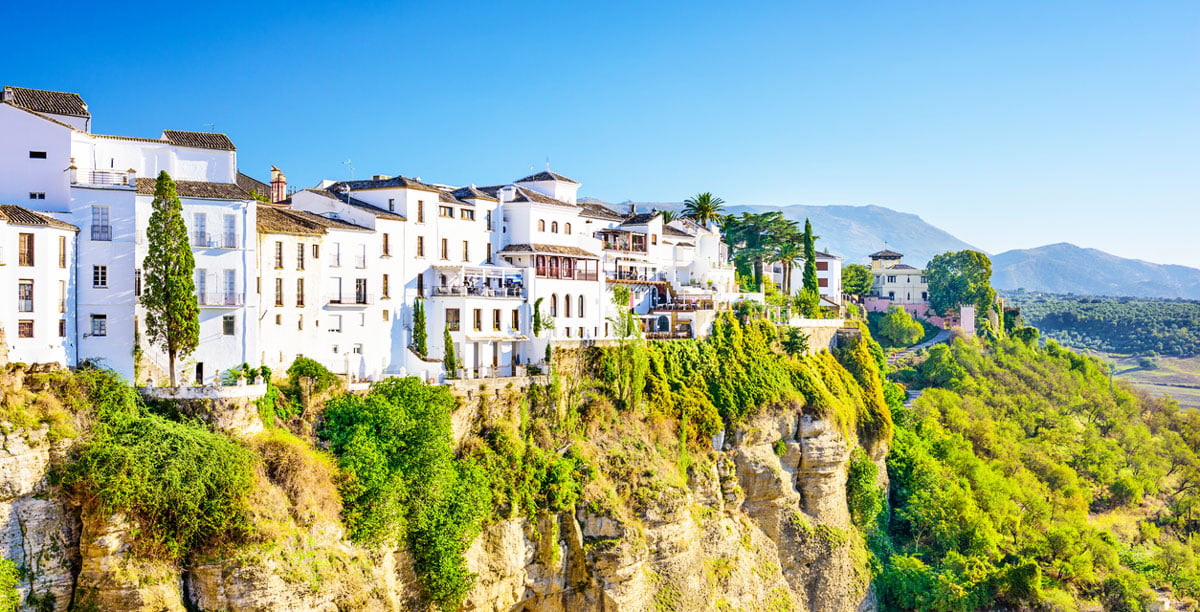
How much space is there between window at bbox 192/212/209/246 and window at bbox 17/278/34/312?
21.2 ft

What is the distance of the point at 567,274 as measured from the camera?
60094 mm

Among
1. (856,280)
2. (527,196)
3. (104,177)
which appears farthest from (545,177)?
(856,280)

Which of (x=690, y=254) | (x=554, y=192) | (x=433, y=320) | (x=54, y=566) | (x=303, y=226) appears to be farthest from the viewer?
(x=690, y=254)

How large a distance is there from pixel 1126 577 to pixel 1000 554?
8.58 metres

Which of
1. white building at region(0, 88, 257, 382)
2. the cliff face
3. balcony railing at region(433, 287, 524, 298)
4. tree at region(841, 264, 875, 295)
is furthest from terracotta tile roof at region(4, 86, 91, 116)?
tree at region(841, 264, 875, 295)

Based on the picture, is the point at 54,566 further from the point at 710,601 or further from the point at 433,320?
the point at 710,601

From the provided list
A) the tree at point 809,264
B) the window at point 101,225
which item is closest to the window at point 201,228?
the window at point 101,225

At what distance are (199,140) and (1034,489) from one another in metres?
64.0

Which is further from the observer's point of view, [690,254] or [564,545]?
[690,254]

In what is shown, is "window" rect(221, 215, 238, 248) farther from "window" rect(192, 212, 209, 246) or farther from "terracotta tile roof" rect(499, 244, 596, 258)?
"terracotta tile roof" rect(499, 244, 596, 258)

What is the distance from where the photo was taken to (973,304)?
4343 inches

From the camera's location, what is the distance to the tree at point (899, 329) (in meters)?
102

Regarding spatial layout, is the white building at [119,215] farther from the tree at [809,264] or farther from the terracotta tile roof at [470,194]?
the tree at [809,264]

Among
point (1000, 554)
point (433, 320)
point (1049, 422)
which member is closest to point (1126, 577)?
point (1000, 554)
